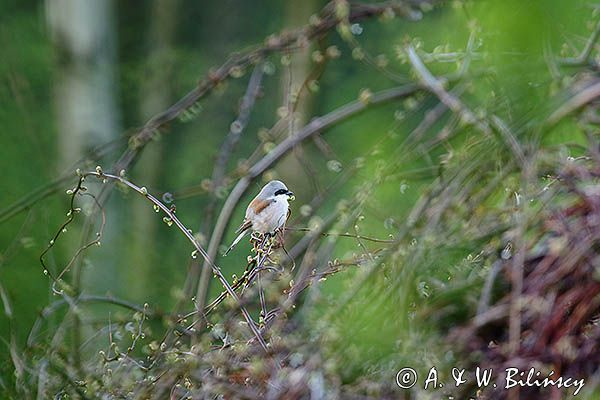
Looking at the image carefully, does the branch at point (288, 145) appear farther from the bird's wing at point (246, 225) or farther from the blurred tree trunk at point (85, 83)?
the blurred tree trunk at point (85, 83)

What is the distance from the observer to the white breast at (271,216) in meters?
3.35

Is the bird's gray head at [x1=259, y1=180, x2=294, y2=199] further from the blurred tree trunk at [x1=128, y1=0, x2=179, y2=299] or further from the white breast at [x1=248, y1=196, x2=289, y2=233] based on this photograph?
the blurred tree trunk at [x1=128, y1=0, x2=179, y2=299]

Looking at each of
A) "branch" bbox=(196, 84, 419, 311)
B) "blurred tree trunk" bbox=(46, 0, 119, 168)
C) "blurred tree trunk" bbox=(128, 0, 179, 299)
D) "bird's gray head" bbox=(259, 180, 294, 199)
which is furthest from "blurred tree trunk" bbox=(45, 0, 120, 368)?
"branch" bbox=(196, 84, 419, 311)

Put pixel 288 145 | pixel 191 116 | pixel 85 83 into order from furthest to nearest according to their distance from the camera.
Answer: pixel 85 83
pixel 191 116
pixel 288 145

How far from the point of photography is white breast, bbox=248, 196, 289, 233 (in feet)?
11.0

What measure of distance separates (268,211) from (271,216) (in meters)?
0.06

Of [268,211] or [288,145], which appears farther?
[268,211]

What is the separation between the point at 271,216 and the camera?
3.39 metres

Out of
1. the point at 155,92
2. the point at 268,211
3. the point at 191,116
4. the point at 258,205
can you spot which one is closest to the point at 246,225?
the point at 258,205

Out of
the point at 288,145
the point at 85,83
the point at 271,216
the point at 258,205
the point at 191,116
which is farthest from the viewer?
the point at 85,83

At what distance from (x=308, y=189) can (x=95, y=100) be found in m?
1.22

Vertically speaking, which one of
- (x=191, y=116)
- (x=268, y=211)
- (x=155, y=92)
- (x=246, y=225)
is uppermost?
(x=191, y=116)

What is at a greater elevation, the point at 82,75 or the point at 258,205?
the point at 82,75

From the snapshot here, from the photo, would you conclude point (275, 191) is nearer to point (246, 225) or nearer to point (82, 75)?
point (246, 225)
